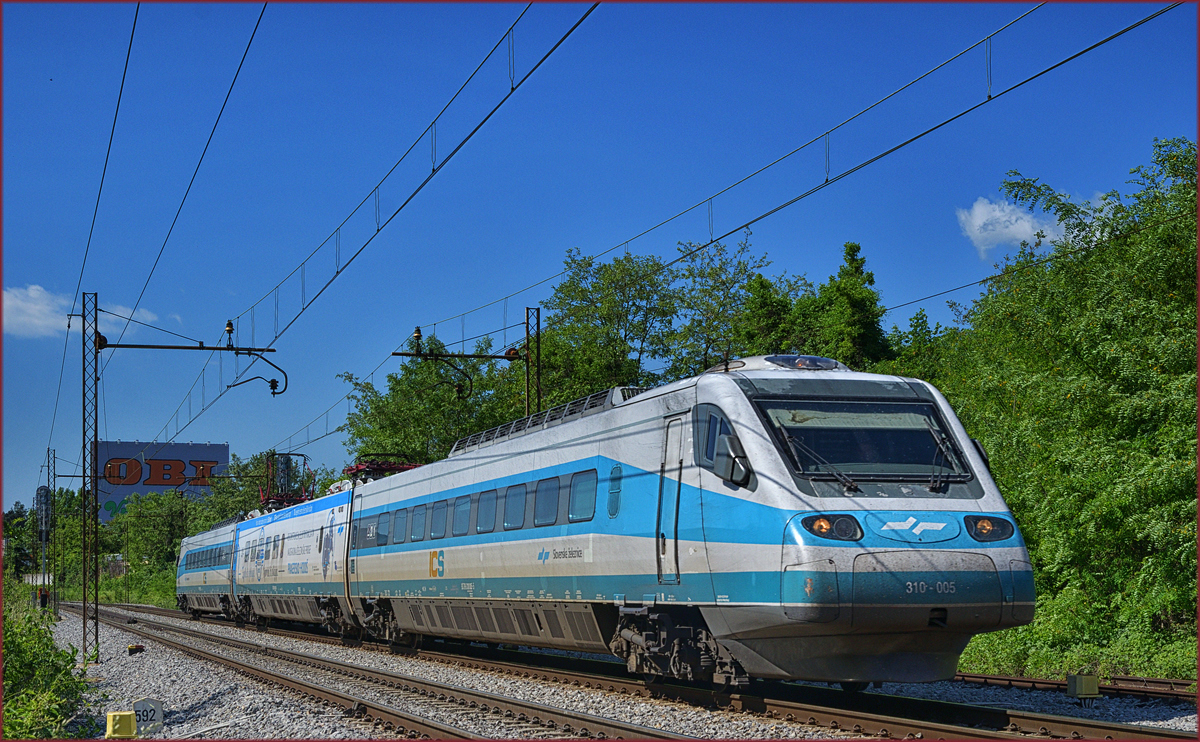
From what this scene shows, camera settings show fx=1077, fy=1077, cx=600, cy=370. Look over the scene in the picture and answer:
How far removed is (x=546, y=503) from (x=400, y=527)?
7.22 metres

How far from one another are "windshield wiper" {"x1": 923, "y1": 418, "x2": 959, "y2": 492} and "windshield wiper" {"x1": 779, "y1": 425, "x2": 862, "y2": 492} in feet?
2.93

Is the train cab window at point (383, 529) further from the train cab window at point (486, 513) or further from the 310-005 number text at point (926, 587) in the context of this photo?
the 310-005 number text at point (926, 587)

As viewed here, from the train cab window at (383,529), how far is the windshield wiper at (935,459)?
13700 mm

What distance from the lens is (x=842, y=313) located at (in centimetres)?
4812

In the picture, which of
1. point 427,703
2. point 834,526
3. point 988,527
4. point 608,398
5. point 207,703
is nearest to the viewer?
point 834,526

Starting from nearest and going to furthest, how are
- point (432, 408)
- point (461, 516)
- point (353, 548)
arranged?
point (461, 516), point (353, 548), point (432, 408)

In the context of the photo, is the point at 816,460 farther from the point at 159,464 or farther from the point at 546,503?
the point at 159,464

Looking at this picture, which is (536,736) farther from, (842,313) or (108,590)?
(108,590)

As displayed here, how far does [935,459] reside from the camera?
1106cm

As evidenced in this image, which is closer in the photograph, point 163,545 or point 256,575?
point 256,575

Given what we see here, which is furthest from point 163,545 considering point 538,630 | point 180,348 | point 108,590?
point 538,630

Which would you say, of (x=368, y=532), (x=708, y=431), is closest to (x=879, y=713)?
(x=708, y=431)

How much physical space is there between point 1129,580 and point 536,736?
1221 centimetres

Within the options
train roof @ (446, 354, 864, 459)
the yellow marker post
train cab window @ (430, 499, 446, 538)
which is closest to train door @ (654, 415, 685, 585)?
train roof @ (446, 354, 864, 459)
